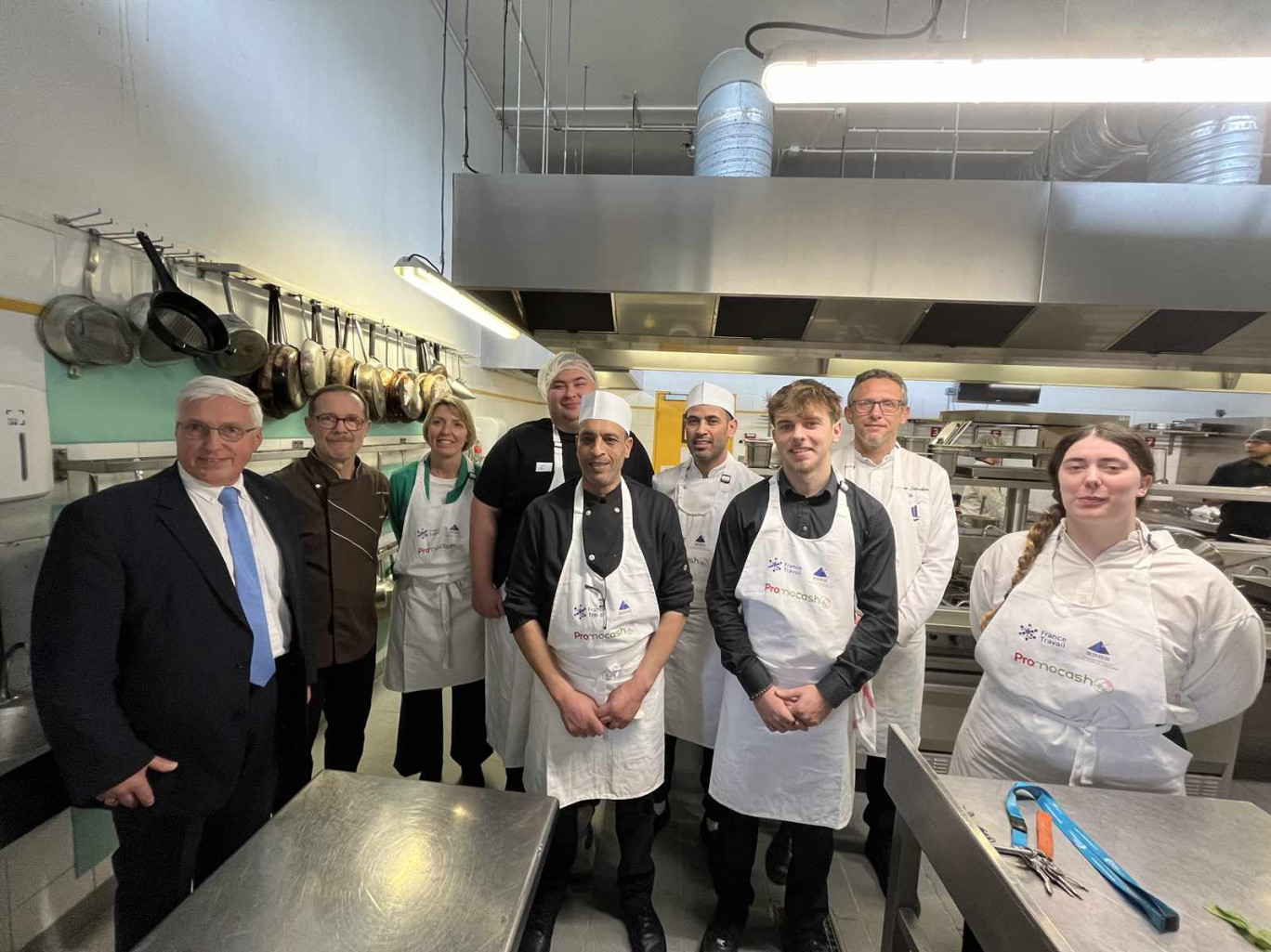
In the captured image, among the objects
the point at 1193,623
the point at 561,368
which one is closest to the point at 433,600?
the point at 561,368

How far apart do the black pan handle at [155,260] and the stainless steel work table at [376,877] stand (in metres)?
1.52

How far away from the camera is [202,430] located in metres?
1.17

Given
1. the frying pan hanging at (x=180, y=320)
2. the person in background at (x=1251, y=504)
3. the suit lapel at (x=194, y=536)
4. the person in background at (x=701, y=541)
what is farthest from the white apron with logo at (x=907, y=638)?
the frying pan hanging at (x=180, y=320)

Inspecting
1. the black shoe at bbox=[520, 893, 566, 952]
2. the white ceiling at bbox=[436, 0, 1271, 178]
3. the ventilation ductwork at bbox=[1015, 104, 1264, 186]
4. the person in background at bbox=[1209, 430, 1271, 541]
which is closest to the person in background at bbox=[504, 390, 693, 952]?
the black shoe at bbox=[520, 893, 566, 952]

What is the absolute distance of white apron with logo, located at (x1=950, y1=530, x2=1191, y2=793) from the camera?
1.09 metres

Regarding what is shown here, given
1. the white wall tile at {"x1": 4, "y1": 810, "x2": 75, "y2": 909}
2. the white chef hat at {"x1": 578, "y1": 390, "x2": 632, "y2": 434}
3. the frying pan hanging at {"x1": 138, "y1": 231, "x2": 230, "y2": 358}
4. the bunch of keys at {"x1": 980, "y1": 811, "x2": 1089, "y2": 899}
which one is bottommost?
the white wall tile at {"x1": 4, "y1": 810, "x2": 75, "y2": 909}

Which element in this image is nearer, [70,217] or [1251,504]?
[70,217]

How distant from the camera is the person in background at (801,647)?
138 centimetres

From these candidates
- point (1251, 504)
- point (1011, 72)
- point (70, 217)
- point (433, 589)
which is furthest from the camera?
point (1251, 504)

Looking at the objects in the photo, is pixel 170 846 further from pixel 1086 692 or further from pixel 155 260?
pixel 1086 692

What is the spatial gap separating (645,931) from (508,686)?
0.78 m

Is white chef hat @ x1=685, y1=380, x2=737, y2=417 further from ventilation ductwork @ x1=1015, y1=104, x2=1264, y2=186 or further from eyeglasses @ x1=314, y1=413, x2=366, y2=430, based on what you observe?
ventilation ductwork @ x1=1015, y1=104, x2=1264, y2=186

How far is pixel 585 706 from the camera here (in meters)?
1.37

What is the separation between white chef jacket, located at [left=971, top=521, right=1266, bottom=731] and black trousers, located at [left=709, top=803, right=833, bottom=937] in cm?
87
